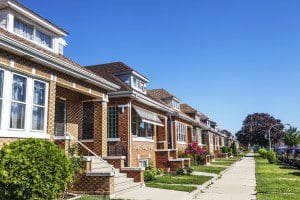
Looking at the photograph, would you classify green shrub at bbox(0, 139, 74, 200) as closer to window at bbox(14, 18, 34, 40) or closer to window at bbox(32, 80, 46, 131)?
window at bbox(32, 80, 46, 131)

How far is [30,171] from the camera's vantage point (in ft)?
25.0

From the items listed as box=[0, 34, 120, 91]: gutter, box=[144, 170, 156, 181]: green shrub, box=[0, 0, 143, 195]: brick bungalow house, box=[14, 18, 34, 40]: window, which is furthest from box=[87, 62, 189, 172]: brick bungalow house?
box=[14, 18, 34, 40]: window

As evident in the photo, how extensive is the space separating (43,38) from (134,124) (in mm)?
8026

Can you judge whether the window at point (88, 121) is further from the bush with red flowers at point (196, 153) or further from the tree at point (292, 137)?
the tree at point (292, 137)

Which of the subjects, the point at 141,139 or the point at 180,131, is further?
the point at 180,131

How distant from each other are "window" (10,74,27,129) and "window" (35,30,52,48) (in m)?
3.44

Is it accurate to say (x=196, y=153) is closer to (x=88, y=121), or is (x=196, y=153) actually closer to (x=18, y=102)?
(x=88, y=121)

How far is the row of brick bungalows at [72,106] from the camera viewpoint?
10516 mm

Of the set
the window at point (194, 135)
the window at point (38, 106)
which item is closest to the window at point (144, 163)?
the window at point (38, 106)

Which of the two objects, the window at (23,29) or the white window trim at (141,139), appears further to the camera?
the white window trim at (141,139)

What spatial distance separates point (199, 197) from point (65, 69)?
23.0ft

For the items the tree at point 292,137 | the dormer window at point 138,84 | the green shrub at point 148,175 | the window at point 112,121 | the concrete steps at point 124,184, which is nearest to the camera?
the concrete steps at point 124,184

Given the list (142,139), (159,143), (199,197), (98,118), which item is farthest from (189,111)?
(199,197)

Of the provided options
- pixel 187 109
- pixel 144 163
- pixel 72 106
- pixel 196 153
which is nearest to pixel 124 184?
pixel 72 106
